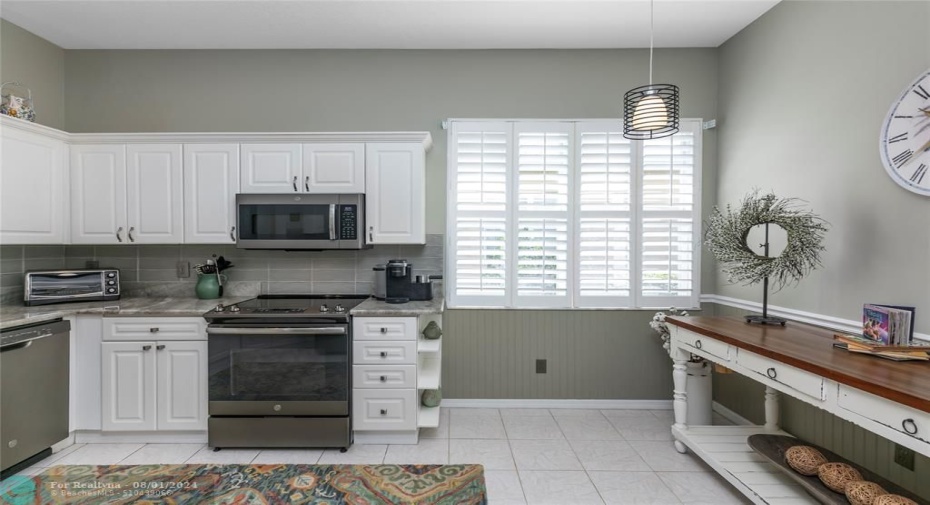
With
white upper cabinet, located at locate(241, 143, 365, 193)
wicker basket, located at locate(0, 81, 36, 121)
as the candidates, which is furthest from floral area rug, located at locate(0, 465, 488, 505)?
wicker basket, located at locate(0, 81, 36, 121)

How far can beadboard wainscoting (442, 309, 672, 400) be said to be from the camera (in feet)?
10.9

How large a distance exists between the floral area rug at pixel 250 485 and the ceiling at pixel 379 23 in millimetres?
2877

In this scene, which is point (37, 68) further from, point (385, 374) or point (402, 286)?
point (385, 374)

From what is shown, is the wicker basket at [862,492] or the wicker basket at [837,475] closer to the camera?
the wicker basket at [862,492]

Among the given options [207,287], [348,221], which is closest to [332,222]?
[348,221]

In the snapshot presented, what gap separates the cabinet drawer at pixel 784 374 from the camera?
1643 millimetres

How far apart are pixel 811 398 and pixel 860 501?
1.48 ft

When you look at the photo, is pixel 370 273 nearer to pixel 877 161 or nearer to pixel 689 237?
pixel 689 237

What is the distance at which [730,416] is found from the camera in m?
3.09

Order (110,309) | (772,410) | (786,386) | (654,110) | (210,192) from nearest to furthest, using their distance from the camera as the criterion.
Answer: (786,386) → (654,110) → (772,410) → (110,309) → (210,192)

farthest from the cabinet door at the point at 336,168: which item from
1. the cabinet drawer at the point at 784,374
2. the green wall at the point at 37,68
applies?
the cabinet drawer at the point at 784,374

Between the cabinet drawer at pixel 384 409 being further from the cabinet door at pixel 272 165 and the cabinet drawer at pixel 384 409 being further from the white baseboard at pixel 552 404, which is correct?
the cabinet door at pixel 272 165

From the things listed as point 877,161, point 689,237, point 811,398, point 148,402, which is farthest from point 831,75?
point 148,402

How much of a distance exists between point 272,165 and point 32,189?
1485 millimetres
